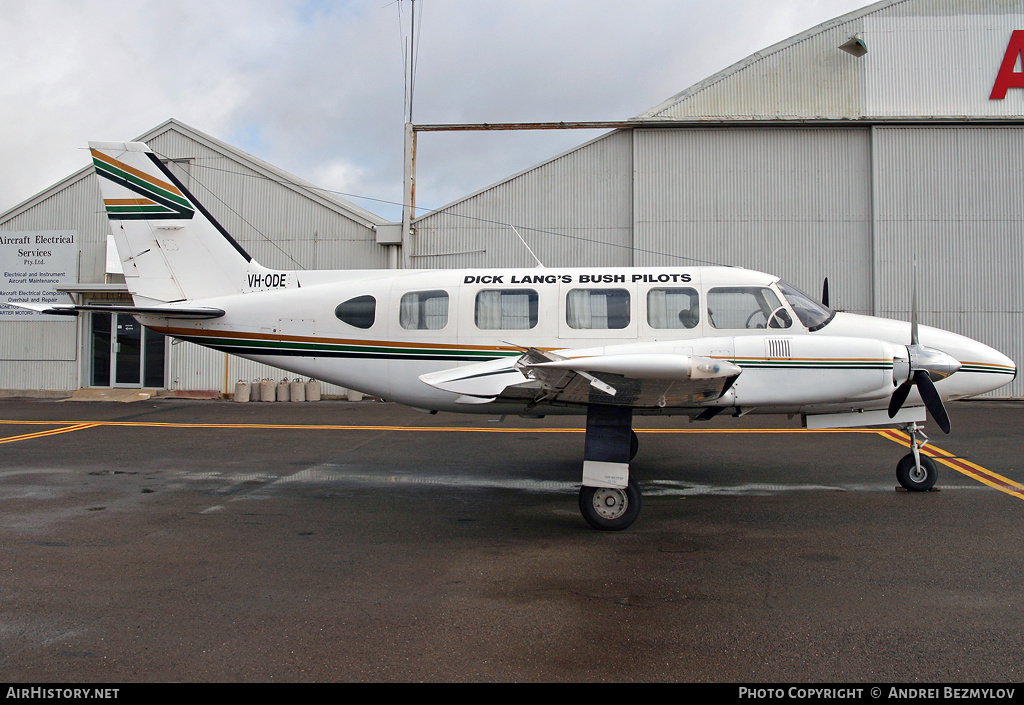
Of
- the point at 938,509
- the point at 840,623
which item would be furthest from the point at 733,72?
the point at 840,623

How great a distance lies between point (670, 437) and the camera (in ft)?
40.6

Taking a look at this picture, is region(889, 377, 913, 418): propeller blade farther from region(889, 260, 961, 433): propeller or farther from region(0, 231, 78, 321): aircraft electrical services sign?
region(0, 231, 78, 321): aircraft electrical services sign

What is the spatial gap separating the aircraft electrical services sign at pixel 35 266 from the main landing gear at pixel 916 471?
23.4 m

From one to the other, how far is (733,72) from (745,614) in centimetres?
1830

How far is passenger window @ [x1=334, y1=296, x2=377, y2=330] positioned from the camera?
7996mm

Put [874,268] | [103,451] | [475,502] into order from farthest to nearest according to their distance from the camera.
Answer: [874,268] → [103,451] → [475,502]

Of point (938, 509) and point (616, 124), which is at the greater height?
point (616, 124)

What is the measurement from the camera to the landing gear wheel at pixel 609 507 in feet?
21.2

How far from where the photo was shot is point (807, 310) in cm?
754

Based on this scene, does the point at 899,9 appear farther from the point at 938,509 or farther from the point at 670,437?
the point at 938,509

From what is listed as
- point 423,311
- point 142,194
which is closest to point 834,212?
point 423,311

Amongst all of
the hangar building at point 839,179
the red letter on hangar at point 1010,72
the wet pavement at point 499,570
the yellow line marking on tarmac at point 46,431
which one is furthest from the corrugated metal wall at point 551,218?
the red letter on hangar at point 1010,72

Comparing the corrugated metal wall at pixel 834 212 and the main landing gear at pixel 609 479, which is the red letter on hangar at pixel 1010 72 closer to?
the corrugated metal wall at pixel 834 212

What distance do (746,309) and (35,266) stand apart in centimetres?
2302
